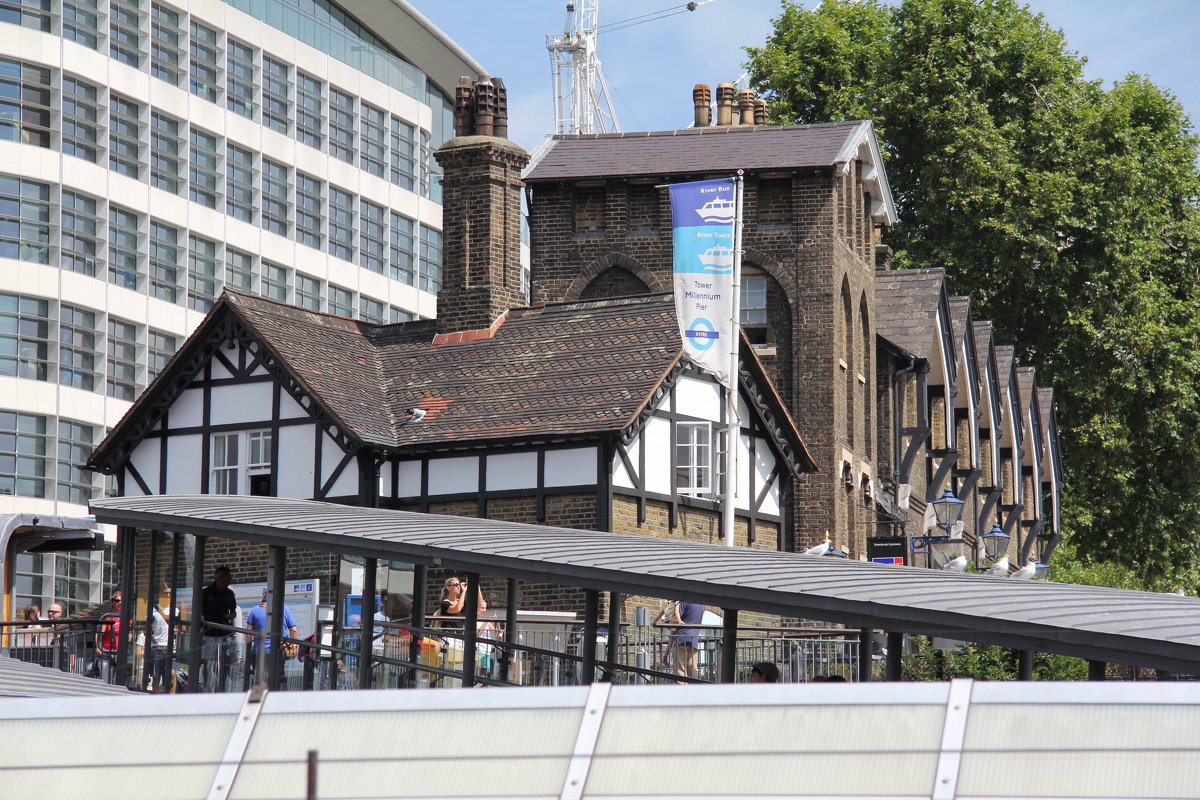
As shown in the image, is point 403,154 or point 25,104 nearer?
point 25,104

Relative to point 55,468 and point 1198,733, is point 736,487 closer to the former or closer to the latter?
point 1198,733

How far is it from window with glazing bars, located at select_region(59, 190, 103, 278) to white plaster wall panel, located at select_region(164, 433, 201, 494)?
24.4 meters

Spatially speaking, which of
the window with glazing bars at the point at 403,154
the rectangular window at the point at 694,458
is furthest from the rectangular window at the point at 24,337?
the rectangular window at the point at 694,458

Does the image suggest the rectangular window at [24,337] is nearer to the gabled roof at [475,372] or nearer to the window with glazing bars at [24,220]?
the window with glazing bars at [24,220]

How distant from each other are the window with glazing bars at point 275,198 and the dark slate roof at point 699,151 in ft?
87.8

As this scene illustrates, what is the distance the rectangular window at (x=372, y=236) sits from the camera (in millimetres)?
68062

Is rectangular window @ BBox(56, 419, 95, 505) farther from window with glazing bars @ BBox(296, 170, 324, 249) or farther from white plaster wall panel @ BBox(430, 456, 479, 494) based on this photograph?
white plaster wall panel @ BBox(430, 456, 479, 494)

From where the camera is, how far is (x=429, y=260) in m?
72.6

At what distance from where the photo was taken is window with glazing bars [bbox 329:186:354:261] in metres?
66.4

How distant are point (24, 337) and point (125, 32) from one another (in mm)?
10458

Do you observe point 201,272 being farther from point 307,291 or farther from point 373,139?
point 373,139

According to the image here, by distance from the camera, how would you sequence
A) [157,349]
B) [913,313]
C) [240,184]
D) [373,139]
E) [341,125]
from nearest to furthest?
[913,313] < [157,349] < [240,184] < [341,125] < [373,139]

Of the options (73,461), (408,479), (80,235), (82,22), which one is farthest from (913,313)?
(82,22)

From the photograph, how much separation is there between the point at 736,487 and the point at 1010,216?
1992 centimetres
